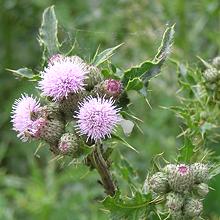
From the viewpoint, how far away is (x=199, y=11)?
5250 mm

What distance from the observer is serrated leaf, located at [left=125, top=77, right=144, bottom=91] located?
243 cm

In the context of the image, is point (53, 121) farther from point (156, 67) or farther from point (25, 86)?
point (25, 86)

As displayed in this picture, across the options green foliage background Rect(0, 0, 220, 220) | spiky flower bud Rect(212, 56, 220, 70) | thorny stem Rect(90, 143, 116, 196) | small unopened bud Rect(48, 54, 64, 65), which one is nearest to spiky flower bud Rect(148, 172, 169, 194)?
thorny stem Rect(90, 143, 116, 196)

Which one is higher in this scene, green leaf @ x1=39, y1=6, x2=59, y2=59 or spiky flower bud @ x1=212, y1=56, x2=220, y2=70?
green leaf @ x1=39, y1=6, x2=59, y2=59

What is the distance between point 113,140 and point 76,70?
31cm

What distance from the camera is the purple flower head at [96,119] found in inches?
95.4

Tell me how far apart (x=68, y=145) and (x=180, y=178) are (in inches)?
16.8

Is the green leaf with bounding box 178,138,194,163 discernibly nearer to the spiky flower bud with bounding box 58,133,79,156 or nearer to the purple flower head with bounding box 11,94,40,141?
the spiky flower bud with bounding box 58,133,79,156

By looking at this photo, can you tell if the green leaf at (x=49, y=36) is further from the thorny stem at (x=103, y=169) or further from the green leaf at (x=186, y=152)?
the green leaf at (x=186, y=152)

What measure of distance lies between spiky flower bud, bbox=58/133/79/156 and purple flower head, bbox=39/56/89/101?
6.7 inches

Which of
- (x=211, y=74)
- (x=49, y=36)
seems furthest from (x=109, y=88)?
(x=211, y=74)

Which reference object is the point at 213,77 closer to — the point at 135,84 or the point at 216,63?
the point at 216,63

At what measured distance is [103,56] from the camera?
2584mm

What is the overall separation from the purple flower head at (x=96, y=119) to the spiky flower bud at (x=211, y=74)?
0.67 metres
